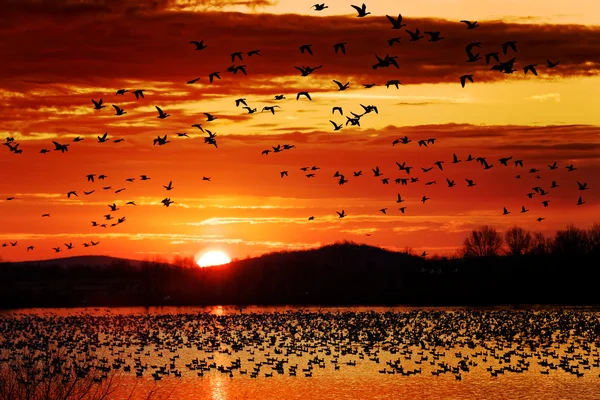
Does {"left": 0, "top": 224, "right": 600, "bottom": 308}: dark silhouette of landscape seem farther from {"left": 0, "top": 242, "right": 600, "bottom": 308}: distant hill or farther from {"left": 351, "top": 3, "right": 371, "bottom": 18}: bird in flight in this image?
{"left": 351, "top": 3, "right": 371, "bottom": 18}: bird in flight

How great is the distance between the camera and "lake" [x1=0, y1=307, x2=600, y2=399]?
52781mm

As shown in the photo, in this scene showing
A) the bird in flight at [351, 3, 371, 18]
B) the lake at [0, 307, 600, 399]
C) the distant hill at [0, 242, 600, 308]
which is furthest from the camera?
the distant hill at [0, 242, 600, 308]

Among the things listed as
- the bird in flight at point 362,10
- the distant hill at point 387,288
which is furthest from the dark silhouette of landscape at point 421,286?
the bird in flight at point 362,10

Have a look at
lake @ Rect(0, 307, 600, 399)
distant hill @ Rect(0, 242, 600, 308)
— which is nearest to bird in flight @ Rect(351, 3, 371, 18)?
lake @ Rect(0, 307, 600, 399)

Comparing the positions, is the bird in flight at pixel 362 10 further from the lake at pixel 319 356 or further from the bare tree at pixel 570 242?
the bare tree at pixel 570 242

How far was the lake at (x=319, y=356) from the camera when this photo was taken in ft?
173

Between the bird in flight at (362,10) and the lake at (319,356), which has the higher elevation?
the bird in flight at (362,10)

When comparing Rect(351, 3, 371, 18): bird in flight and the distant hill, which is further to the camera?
the distant hill

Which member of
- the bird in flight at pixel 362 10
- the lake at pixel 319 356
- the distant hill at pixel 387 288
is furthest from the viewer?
the distant hill at pixel 387 288

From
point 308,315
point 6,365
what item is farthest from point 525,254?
point 6,365

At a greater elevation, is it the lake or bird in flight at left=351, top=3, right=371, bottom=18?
bird in flight at left=351, top=3, right=371, bottom=18

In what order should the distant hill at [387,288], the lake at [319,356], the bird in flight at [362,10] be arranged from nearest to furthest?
the bird in flight at [362,10] < the lake at [319,356] < the distant hill at [387,288]

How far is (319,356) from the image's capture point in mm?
67438

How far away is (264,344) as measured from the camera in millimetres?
76562
